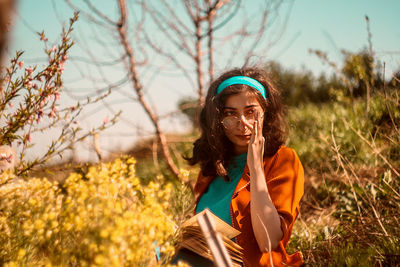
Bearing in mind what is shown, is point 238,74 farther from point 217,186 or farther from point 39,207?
point 39,207

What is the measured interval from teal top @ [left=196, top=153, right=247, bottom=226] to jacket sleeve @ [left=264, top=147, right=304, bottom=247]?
0.30 meters

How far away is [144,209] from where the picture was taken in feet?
3.36

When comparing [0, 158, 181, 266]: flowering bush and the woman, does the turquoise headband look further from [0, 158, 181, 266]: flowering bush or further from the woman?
[0, 158, 181, 266]: flowering bush

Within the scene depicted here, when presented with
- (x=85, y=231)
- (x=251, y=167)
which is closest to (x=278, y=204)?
(x=251, y=167)

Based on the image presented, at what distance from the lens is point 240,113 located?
6.19 ft

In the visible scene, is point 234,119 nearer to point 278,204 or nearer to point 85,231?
point 278,204

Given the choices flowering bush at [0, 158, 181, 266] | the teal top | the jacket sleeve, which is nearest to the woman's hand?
the jacket sleeve

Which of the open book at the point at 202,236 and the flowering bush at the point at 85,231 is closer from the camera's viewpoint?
the flowering bush at the point at 85,231

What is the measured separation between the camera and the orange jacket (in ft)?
5.18

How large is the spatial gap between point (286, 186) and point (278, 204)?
115 mm

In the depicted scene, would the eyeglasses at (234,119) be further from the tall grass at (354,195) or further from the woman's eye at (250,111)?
the tall grass at (354,195)

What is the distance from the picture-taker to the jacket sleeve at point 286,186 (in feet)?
5.08

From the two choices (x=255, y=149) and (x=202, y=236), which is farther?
(x=255, y=149)

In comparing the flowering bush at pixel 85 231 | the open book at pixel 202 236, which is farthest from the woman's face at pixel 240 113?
the flowering bush at pixel 85 231
